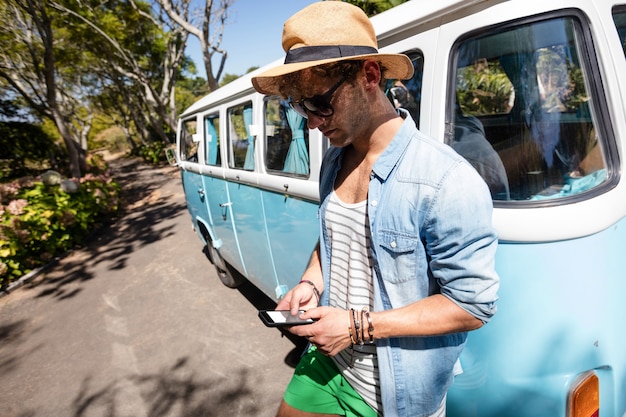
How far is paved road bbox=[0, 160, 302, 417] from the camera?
114 inches

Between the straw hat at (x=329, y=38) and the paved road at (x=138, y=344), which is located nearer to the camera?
the straw hat at (x=329, y=38)

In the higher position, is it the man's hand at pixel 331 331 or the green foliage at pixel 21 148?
the green foliage at pixel 21 148

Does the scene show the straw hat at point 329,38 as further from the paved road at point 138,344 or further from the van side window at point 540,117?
the paved road at point 138,344

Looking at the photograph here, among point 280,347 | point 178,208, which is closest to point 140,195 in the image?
point 178,208

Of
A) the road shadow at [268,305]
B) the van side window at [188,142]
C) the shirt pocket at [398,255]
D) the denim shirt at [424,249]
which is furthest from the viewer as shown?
the van side window at [188,142]

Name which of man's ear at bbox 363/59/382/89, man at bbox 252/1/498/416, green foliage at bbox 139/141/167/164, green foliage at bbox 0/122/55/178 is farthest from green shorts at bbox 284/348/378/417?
green foliage at bbox 139/141/167/164

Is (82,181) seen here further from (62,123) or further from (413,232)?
(413,232)

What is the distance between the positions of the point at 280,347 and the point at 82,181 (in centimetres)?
775

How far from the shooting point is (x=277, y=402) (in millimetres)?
2703

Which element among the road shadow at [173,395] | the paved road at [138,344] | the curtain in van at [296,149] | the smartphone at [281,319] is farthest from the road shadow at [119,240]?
the smartphone at [281,319]

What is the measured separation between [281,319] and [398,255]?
52 centimetres

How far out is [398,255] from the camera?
3.63ft

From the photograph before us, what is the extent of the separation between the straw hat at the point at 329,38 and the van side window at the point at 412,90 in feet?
1.11

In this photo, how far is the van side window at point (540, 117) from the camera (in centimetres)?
119
